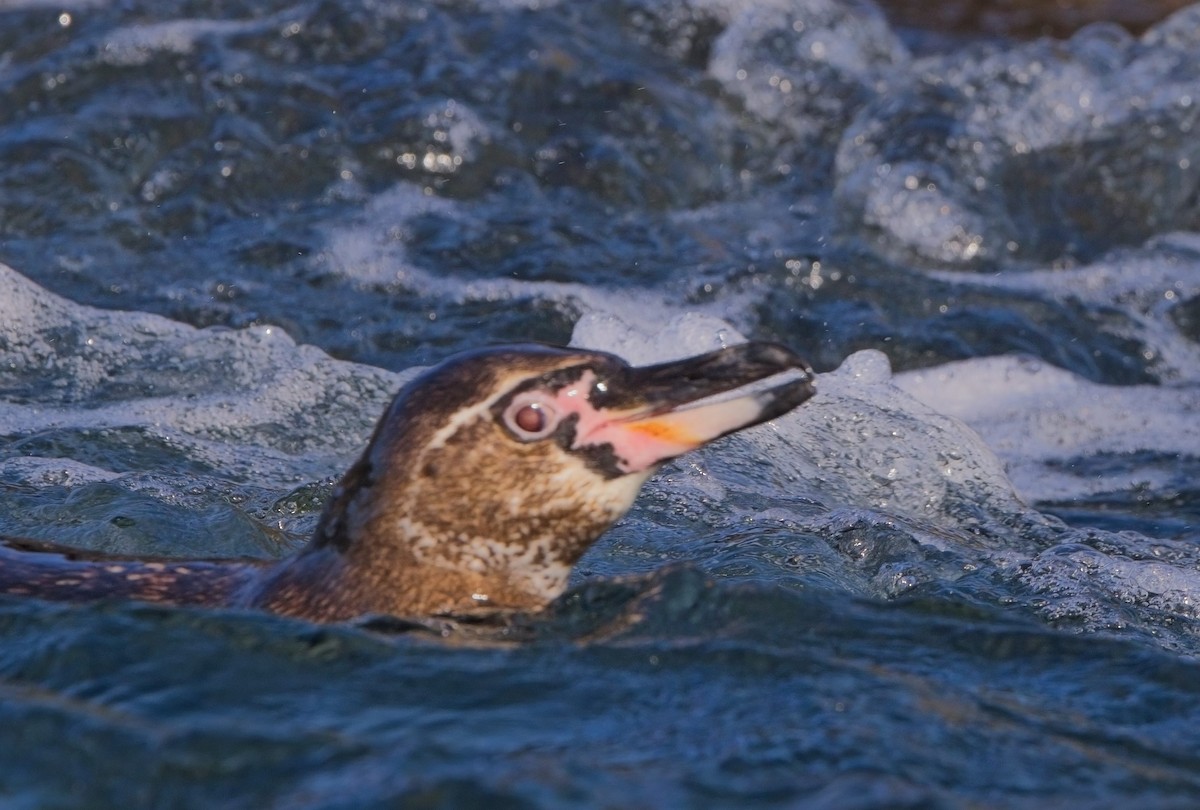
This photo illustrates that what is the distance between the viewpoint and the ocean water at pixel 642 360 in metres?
3.74

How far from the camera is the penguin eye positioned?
436 cm

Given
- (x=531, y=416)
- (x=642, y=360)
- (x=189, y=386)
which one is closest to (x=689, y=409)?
(x=531, y=416)

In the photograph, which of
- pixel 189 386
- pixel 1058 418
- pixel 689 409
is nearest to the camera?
pixel 689 409

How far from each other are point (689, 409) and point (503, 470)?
453 millimetres

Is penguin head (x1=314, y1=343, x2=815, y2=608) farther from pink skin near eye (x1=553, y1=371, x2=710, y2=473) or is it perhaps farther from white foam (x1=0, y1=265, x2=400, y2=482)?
white foam (x1=0, y1=265, x2=400, y2=482)

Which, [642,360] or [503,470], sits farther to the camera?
[642,360]

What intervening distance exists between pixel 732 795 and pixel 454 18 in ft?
26.8

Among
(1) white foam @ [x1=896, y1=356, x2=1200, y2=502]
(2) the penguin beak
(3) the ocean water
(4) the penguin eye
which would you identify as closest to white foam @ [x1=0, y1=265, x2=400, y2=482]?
(3) the ocean water

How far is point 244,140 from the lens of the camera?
971 centimetres

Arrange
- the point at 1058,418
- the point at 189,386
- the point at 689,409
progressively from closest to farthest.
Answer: the point at 689,409, the point at 189,386, the point at 1058,418

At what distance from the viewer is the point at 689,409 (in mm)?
4359

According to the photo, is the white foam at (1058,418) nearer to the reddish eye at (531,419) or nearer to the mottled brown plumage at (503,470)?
the mottled brown plumage at (503,470)

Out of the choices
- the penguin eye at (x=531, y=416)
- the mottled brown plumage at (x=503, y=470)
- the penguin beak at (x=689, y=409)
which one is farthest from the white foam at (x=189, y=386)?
the penguin beak at (x=689, y=409)

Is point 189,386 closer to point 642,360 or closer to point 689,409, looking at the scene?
point 642,360
